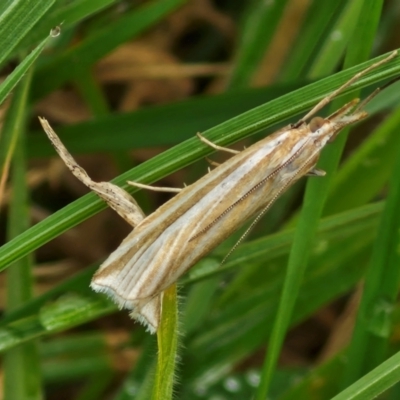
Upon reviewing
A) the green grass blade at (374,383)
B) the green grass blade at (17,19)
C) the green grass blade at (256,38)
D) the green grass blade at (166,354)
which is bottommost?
the green grass blade at (374,383)

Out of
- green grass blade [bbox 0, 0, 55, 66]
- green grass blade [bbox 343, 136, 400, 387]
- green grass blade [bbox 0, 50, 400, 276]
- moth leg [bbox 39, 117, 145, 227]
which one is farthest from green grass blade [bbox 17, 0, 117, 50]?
green grass blade [bbox 343, 136, 400, 387]

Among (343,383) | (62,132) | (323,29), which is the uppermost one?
(62,132)

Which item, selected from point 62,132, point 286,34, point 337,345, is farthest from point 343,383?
point 286,34

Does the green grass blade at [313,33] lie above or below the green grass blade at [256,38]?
below

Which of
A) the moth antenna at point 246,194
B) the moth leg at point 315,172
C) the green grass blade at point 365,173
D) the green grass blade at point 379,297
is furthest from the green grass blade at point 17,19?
the green grass blade at point 365,173

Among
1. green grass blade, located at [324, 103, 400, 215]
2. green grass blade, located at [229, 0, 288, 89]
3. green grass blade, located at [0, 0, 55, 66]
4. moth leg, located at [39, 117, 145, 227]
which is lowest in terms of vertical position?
moth leg, located at [39, 117, 145, 227]

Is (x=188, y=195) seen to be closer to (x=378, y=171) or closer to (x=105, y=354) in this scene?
(x=378, y=171)

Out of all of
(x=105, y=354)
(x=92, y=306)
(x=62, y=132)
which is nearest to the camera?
(x=92, y=306)

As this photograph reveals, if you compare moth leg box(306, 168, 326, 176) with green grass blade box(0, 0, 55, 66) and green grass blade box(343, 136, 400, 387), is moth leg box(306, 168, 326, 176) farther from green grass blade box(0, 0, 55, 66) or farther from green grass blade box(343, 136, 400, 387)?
green grass blade box(0, 0, 55, 66)

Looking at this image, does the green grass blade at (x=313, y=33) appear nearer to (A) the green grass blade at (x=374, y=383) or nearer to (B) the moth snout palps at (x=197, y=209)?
(B) the moth snout palps at (x=197, y=209)
